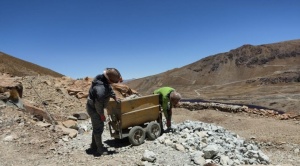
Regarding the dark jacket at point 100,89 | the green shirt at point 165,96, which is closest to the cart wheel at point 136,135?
the green shirt at point 165,96

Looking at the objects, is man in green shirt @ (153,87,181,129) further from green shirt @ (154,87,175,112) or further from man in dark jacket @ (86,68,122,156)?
man in dark jacket @ (86,68,122,156)

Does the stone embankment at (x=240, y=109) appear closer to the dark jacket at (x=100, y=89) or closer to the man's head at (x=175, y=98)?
the man's head at (x=175, y=98)

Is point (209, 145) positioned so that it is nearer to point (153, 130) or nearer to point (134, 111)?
point (153, 130)

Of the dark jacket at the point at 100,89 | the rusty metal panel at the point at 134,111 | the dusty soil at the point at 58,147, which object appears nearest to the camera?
the dark jacket at the point at 100,89

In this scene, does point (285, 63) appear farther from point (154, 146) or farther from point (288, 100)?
point (154, 146)

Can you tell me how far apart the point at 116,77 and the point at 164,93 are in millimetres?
2217

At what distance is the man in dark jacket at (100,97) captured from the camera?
840 centimetres

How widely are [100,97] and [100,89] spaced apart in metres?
0.19

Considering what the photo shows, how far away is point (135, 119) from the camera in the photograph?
9.62 m

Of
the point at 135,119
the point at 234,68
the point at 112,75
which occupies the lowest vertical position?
the point at 135,119

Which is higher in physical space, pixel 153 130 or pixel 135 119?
pixel 135 119

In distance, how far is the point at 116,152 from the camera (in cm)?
A: 891

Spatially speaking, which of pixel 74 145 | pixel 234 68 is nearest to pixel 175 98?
pixel 74 145

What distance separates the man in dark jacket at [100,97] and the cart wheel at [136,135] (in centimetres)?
78
